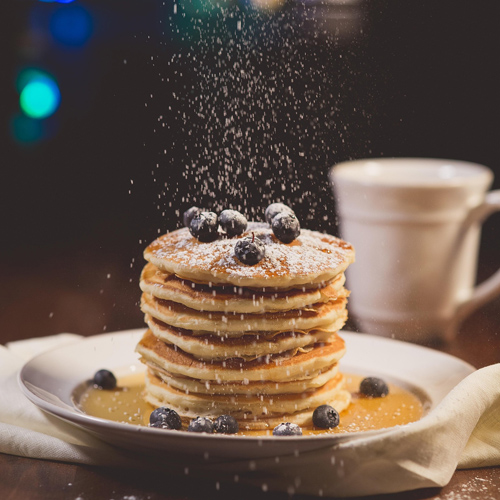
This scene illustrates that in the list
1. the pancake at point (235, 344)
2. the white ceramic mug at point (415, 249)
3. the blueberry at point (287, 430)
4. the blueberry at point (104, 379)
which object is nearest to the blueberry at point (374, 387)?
the pancake at point (235, 344)

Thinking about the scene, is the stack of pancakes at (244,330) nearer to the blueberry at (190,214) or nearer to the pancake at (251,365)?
the pancake at (251,365)

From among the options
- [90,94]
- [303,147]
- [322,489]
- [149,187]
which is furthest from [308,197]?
[322,489]

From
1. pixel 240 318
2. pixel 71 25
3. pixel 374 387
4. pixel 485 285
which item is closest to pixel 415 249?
pixel 485 285

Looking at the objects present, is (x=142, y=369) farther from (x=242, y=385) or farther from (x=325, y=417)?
(x=325, y=417)

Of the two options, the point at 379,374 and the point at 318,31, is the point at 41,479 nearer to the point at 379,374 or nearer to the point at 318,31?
the point at 379,374

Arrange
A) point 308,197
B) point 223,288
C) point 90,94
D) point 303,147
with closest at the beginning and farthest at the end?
point 223,288
point 303,147
point 308,197
point 90,94

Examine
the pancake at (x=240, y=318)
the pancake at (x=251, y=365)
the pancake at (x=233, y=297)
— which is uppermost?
the pancake at (x=233, y=297)
